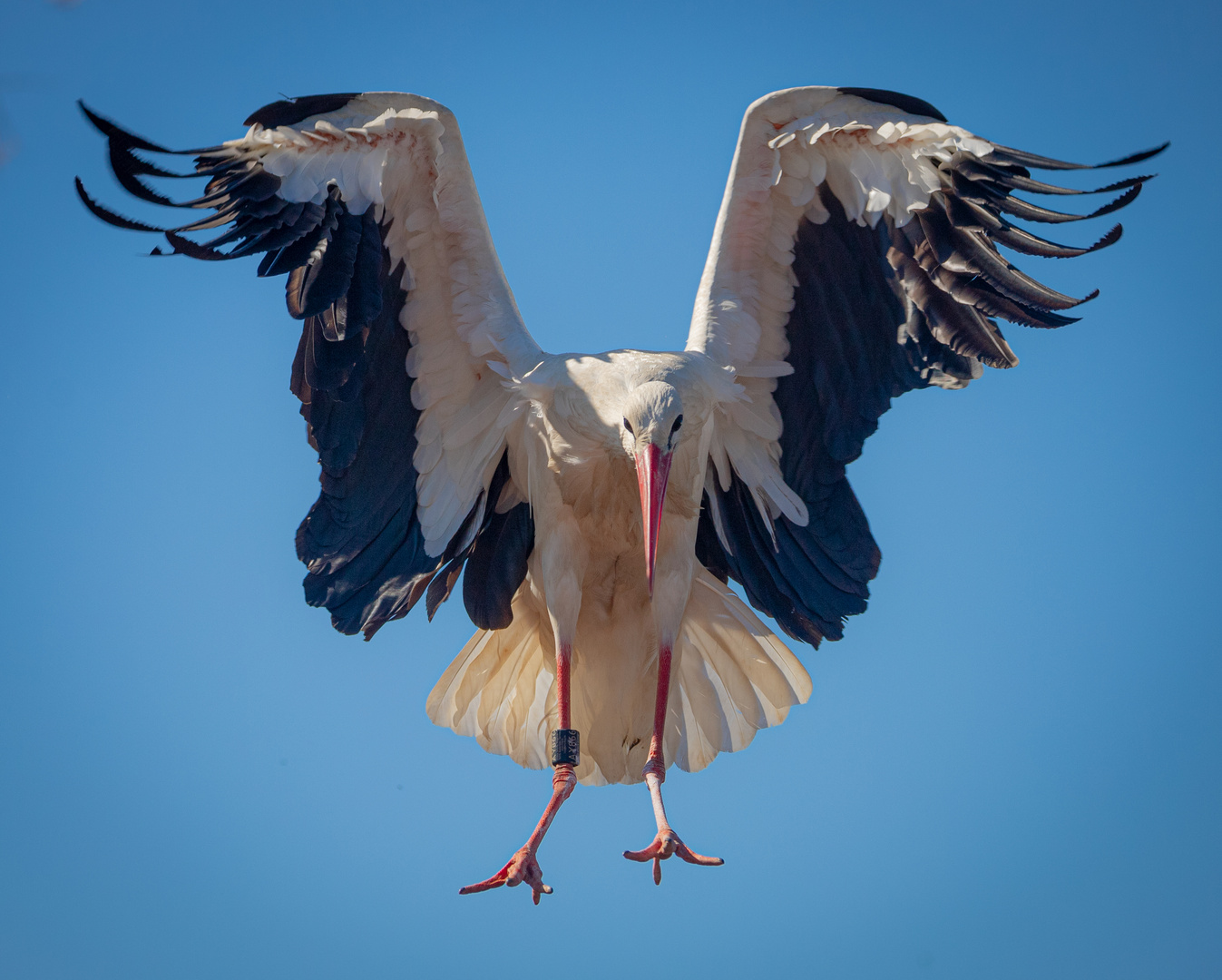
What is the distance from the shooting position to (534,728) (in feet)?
22.3

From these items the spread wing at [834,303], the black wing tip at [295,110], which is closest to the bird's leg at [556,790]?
the spread wing at [834,303]

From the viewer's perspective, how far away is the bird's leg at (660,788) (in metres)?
5.65

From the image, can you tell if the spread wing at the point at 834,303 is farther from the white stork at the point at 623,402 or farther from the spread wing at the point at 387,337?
the spread wing at the point at 387,337

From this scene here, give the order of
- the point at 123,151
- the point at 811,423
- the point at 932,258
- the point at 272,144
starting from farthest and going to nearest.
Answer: the point at 811,423 → the point at 932,258 → the point at 272,144 → the point at 123,151

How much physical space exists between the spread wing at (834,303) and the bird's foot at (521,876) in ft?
5.54

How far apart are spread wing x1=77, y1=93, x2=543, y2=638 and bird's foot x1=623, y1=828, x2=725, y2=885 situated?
126 centimetres

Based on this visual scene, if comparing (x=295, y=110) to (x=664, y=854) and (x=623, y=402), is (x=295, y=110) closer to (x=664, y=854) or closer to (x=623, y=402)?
(x=623, y=402)

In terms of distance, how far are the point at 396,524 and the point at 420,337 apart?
30.7 inches

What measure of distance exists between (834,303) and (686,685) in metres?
1.78

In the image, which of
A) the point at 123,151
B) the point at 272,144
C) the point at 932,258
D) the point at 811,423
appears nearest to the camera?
the point at 123,151

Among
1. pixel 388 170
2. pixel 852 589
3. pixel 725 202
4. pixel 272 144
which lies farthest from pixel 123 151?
pixel 852 589

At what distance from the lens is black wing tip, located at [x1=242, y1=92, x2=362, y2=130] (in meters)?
5.68

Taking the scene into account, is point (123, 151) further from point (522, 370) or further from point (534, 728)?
point (534, 728)

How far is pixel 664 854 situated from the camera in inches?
223
